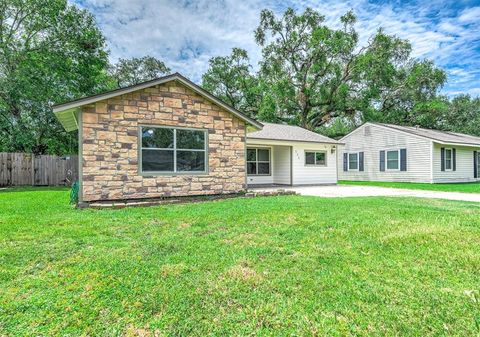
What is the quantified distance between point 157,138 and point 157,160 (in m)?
0.68

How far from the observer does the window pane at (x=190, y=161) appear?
8508 mm

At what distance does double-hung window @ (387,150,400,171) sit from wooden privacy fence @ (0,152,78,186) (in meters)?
19.3

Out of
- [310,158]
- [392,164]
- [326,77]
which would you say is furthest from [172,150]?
[326,77]

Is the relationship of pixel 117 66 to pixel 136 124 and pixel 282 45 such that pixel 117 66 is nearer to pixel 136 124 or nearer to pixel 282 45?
pixel 282 45

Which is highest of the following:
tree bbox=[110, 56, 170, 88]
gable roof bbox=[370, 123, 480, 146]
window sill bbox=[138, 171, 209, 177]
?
tree bbox=[110, 56, 170, 88]

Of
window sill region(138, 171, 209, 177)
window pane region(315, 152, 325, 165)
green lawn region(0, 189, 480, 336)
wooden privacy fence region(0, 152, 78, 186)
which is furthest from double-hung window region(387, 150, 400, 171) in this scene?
wooden privacy fence region(0, 152, 78, 186)

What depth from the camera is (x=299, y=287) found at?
252 cm

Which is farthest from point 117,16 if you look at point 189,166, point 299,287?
point 299,287

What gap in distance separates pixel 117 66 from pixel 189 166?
80.6ft

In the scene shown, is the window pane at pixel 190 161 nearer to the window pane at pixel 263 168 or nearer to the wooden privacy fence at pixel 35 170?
the window pane at pixel 263 168

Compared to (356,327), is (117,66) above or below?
above

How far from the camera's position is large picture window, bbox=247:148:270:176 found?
1511 cm

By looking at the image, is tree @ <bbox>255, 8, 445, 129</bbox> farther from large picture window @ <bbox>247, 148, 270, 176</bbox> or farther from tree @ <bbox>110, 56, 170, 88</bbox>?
large picture window @ <bbox>247, 148, 270, 176</bbox>

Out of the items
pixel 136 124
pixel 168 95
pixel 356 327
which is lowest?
pixel 356 327
